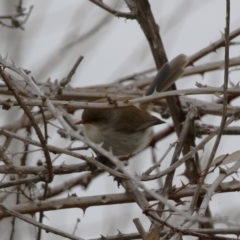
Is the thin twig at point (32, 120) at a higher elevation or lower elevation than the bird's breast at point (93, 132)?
lower

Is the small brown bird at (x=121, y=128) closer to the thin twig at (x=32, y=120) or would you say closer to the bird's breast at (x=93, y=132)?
the bird's breast at (x=93, y=132)

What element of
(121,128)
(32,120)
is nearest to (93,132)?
(121,128)

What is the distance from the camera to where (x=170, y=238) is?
2.16 m

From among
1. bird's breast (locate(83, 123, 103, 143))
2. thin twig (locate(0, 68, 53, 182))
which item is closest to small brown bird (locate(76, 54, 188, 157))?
bird's breast (locate(83, 123, 103, 143))

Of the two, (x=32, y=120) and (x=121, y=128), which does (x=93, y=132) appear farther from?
(x=32, y=120)

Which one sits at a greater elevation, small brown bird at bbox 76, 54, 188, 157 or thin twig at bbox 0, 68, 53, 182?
small brown bird at bbox 76, 54, 188, 157

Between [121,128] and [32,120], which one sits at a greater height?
[121,128]

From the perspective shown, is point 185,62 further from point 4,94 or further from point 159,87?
point 4,94

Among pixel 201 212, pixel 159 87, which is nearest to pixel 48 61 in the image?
pixel 159 87

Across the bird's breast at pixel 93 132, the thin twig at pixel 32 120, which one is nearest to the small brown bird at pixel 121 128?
the bird's breast at pixel 93 132

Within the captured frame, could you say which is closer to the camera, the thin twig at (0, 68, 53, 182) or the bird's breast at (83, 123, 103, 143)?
the thin twig at (0, 68, 53, 182)

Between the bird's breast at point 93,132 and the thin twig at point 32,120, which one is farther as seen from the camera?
the bird's breast at point 93,132

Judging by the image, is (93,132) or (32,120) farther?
(93,132)

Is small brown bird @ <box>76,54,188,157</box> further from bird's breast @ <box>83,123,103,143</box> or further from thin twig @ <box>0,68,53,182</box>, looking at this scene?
thin twig @ <box>0,68,53,182</box>
